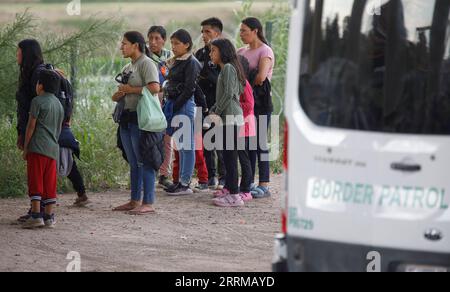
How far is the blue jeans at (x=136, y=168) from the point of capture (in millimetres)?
10594

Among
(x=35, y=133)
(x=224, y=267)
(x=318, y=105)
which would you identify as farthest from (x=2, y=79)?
(x=318, y=105)

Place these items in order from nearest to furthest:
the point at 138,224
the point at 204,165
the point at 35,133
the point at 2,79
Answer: the point at 35,133 → the point at 138,224 → the point at 2,79 → the point at 204,165

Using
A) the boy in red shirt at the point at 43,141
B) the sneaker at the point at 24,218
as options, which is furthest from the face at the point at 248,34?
the sneaker at the point at 24,218

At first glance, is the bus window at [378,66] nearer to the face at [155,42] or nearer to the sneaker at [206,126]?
the sneaker at [206,126]

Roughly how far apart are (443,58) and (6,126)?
6766mm

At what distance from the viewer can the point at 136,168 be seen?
1077 cm

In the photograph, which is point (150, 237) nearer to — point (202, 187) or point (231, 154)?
point (231, 154)

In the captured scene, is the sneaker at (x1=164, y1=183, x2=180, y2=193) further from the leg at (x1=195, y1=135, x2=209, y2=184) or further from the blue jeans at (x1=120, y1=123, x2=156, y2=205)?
the blue jeans at (x1=120, y1=123, x2=156, y2=205)

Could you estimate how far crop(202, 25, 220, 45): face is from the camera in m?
12.1

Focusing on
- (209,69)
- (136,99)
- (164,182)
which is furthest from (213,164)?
(136,99)

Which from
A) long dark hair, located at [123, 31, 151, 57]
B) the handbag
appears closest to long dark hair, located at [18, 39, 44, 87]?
long dark hair, located at [123, 31, 151, 57]

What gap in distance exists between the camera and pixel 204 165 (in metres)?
12.4

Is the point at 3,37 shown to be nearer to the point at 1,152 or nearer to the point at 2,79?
the point at 2,79

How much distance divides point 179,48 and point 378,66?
196 inches
